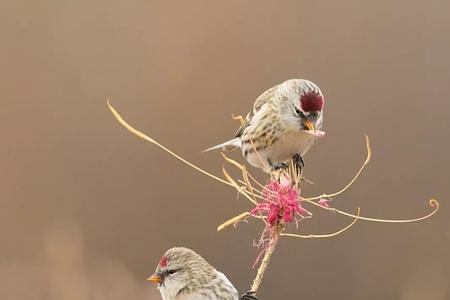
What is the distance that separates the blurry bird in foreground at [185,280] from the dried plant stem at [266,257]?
0.52 m

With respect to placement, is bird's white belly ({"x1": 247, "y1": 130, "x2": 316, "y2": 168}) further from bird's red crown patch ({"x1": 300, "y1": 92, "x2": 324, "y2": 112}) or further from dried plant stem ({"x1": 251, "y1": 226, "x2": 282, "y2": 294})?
dried plant stem ({"x1": 251, "y1": 226, "x2": 282, "y2": 294})

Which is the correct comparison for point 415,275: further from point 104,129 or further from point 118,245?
point 104,129

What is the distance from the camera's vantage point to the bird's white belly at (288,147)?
80.0 inches

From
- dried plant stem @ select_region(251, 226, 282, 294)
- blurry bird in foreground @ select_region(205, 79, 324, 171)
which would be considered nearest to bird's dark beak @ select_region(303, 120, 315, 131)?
blurry bird in foreground @ select_region(205, 79, 324, 171)

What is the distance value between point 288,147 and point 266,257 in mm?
757

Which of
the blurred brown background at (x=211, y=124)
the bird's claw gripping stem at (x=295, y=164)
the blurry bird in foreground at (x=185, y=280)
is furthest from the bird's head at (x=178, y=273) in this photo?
the blurred brown background at (x=211, y=124)

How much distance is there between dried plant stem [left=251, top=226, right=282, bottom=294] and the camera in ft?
4.22

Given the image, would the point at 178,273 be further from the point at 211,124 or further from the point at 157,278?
the point at 211,124

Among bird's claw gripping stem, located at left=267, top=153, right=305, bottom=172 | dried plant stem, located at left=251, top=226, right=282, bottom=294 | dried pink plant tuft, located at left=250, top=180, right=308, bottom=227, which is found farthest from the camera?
bird's claw gripping stem, located at left=267, top=153, right=305, bottom=172

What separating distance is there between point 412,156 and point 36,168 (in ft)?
5.54

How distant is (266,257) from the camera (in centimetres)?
132

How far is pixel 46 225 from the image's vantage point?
12.3 ft

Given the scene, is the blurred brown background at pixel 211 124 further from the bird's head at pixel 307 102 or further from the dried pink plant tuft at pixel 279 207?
the dried pink plant tuft at pixel 279 207

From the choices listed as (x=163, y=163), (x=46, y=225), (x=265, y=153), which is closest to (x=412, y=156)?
(x=163, y=163)
